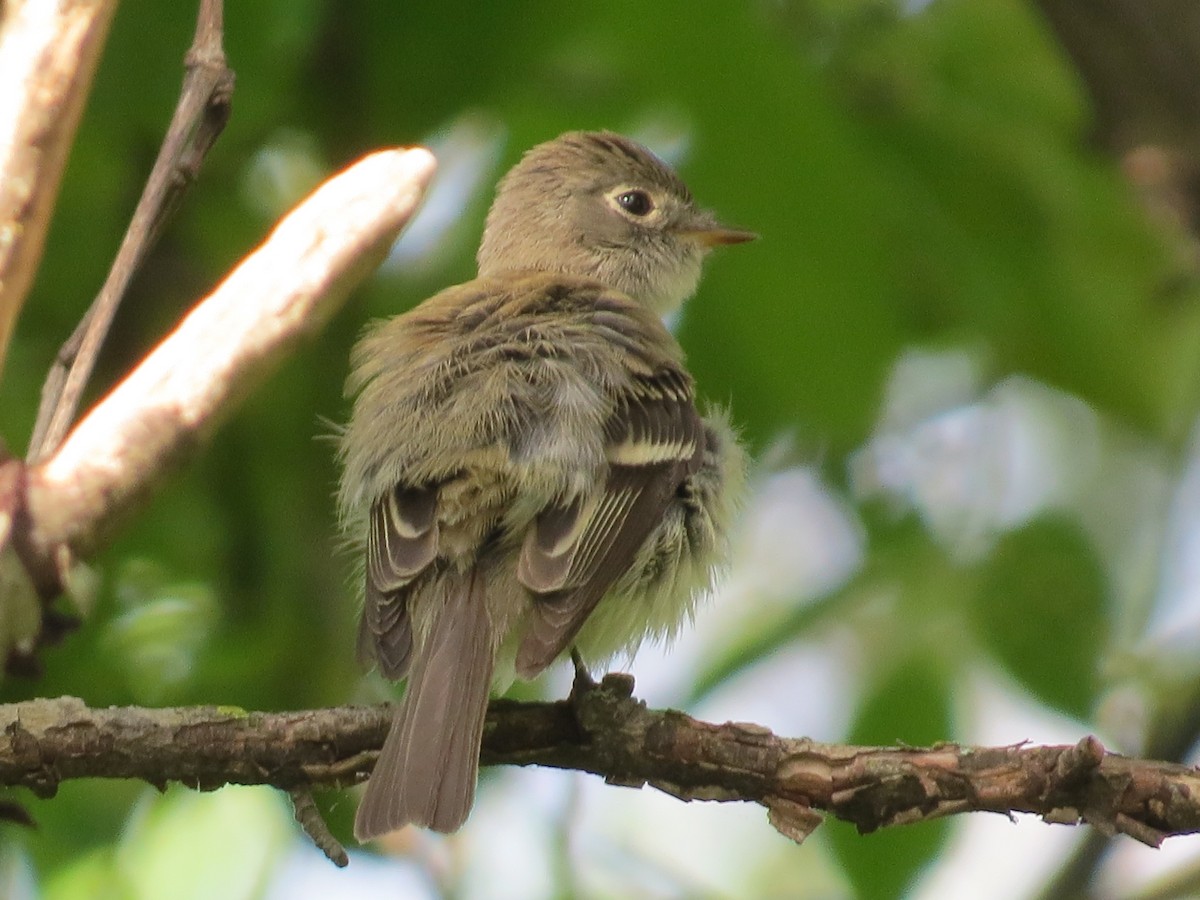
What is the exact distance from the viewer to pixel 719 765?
10.7 feet

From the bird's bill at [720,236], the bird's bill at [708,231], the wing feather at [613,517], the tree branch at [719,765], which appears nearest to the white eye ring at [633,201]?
the bird's bill at [708,231]

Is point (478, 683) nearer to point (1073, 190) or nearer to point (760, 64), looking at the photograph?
point (760, 64)

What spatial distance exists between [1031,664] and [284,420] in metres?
2.61

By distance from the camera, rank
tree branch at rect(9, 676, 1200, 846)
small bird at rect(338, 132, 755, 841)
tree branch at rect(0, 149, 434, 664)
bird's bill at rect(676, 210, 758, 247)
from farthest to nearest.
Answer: bird's bill at rect(676, 210, 758, 247) → small bird at rect(338, 132, 755, 841) → tree branch at rect(9, 676, 1200, 846) → tree branch at rect(0, 149, 434, 664)

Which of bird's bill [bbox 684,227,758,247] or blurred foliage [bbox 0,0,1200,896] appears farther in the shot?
bird's bill [bbox 684,227,758,247]

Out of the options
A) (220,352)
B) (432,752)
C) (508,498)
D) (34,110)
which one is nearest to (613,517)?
(508,498)

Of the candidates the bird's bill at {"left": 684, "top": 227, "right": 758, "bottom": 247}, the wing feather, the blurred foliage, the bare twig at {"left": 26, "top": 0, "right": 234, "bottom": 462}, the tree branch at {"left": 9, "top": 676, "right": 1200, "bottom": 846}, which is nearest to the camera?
the bare twig at {"left": 26, "top": 0, "right": 234, "bottom": 462}

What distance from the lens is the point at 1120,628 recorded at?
18.0 feet

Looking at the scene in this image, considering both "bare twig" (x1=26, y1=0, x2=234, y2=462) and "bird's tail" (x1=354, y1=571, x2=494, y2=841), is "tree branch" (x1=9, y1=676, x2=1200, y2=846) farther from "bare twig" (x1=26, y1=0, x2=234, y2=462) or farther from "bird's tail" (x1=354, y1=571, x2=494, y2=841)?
"bare twig" (x1=26, y1=0, x2=234, y2=462)

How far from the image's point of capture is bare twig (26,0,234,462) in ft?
7.37

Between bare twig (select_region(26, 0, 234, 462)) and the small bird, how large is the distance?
1245mm

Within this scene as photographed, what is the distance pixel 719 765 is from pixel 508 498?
1007 millimetres

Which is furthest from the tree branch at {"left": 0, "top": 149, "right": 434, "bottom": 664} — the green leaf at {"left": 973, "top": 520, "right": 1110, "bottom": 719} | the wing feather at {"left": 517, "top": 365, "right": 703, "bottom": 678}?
the green leaf at {"left": 973, "top": 520, "right": 1110, "bottom": 719}

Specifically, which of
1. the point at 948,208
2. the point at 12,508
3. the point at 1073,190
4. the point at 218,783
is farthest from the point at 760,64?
the point at 12,508
